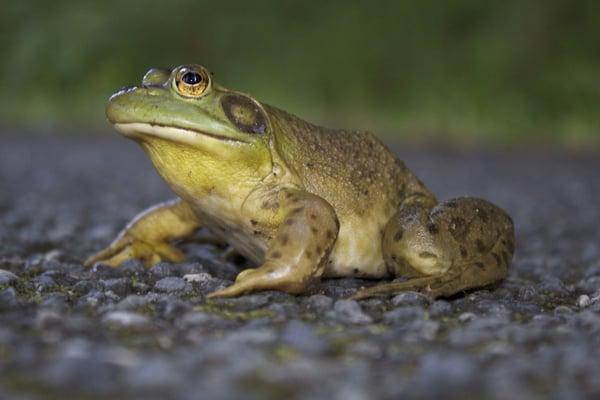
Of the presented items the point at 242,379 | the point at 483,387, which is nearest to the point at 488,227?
the point at 483,387

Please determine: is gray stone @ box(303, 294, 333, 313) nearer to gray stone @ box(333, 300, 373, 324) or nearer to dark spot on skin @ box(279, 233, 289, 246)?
gray stone @ box(333, 300, 373, 324)

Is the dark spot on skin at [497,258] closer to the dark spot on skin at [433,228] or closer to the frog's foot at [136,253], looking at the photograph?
the dark spot on skin at [433,228]

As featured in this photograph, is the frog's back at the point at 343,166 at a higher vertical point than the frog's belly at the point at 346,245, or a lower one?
higher

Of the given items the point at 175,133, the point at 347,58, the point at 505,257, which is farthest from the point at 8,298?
the point at 347,58

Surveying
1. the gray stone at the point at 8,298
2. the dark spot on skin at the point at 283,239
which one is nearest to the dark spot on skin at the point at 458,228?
the dark spot on skin at the point at 283,239

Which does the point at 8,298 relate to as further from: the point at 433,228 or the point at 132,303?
the point at 433,228

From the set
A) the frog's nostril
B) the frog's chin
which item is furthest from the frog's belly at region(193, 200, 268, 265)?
the frog's nostril

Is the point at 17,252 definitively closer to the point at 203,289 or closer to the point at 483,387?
the point at 203,289
